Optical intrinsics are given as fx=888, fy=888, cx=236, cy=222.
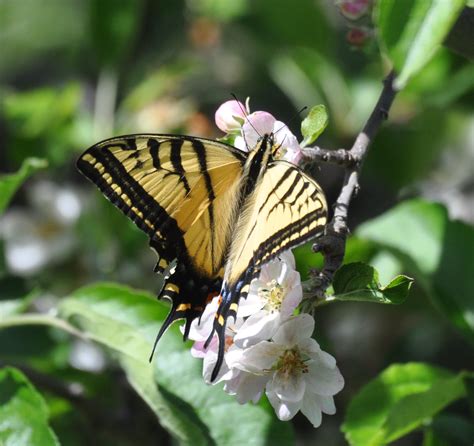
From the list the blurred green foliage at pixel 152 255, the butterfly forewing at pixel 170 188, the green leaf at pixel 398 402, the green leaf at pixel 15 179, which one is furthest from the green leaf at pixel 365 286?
the green leaf at pixel 15 179

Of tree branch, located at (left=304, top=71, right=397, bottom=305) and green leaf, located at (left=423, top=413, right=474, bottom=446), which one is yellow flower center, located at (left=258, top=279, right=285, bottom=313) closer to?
tree branch, located at (left=304, top=71, right=397, bottom=305)

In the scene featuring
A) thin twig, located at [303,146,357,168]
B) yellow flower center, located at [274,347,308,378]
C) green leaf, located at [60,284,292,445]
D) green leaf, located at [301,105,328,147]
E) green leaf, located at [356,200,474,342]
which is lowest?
green leaf, located at [60,284,292,445]

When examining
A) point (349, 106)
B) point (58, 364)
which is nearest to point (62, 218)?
point (58, 364)

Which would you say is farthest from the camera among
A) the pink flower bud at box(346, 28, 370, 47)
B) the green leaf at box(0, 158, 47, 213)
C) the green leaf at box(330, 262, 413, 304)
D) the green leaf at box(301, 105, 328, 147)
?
the green leaf at box(0, 158, 47, 213)

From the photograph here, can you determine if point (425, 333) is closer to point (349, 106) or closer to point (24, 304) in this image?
point (349, 106)

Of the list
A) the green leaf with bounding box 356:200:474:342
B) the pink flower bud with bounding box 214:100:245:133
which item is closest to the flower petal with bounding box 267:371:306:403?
the pink flower bud with bounding box 214:100:245:133

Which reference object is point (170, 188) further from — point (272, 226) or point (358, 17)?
point (358, 17)

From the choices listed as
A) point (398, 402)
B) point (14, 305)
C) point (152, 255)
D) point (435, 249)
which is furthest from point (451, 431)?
point (152, 255)
